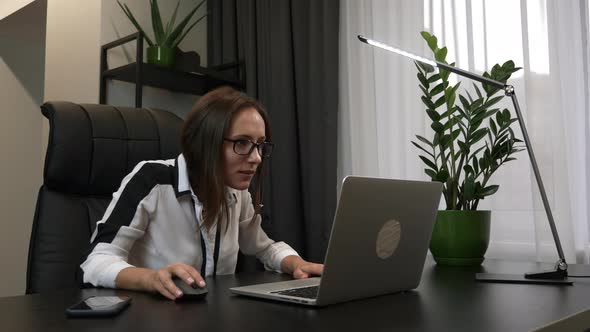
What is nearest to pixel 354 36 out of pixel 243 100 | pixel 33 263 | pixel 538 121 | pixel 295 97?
pixel 295 97

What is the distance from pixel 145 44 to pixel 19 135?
4.56ft

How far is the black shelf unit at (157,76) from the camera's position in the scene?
2.28 meters

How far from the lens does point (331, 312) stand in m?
0.72

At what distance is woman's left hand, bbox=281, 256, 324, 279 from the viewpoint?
3.76 feet

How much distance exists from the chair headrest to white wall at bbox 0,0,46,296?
6.69 feet

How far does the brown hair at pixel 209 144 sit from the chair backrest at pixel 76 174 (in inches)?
10.1

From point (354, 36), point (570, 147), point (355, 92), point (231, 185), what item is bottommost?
point (231, 185)

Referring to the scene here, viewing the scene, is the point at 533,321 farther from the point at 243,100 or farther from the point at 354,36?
the point at 354,36

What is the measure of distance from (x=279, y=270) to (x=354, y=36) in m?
1.28

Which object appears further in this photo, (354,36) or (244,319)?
(354,36)

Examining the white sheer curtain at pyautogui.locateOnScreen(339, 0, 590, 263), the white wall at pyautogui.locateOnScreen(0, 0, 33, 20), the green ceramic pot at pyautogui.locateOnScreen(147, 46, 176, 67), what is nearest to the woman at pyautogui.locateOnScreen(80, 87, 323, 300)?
the white sheer curtain at pyautogui.locateOnScreen(339, 0, 590, 263)

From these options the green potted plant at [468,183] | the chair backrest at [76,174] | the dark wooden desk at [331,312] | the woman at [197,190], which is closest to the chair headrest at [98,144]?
the chair backrest at [76,174]

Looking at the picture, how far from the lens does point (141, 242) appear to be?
4.27 feet

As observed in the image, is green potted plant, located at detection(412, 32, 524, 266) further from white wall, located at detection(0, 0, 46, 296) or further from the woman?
white wall, located at detection(0, 0, 46, 296)
